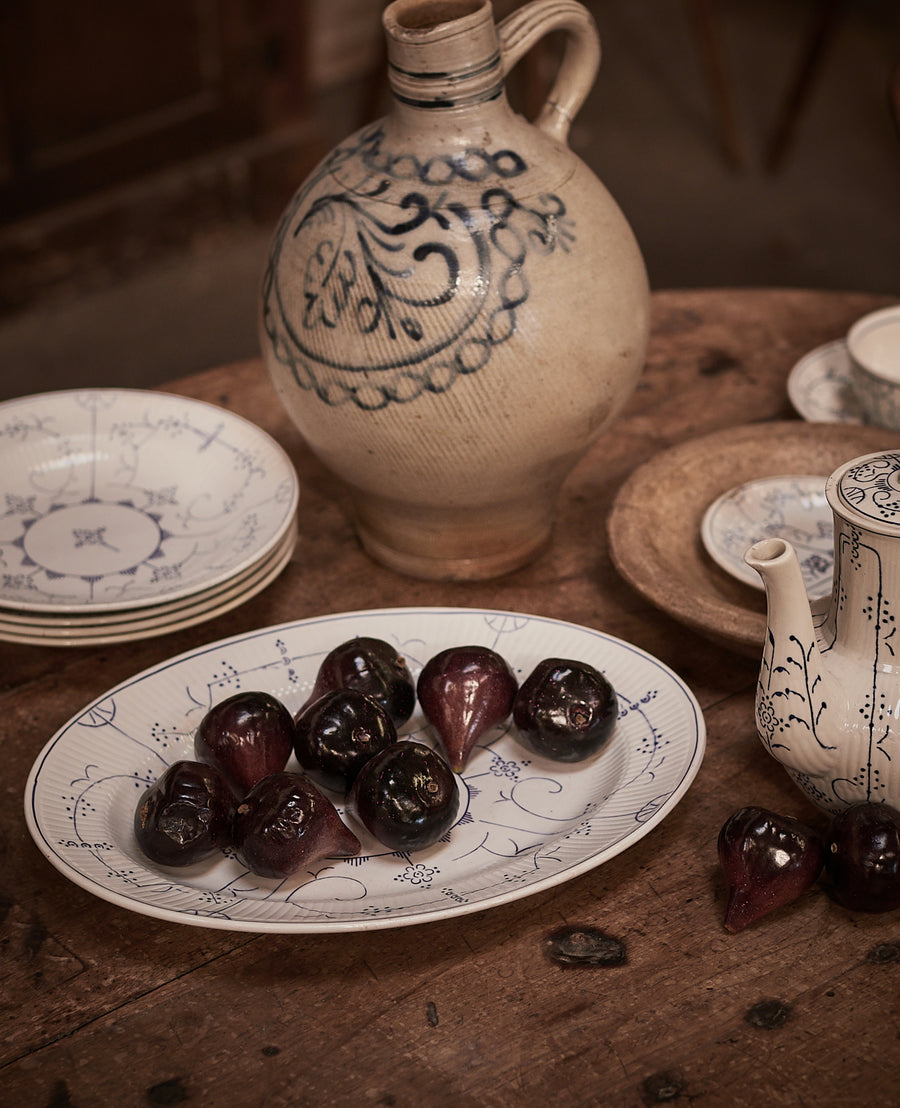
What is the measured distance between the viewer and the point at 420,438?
75 cm

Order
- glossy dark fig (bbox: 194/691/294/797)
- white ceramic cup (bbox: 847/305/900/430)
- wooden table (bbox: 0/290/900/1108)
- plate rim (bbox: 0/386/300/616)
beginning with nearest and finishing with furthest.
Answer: wooden table (bbox: 0/290/900/1108) < glossy dark fig (bbox: 194/691/294/797) < plate rim (bbox: 0/386/300/616) < white ceramic cup (bbox: 847/305/900/430)

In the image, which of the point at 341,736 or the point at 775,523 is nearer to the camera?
the point at 341,736

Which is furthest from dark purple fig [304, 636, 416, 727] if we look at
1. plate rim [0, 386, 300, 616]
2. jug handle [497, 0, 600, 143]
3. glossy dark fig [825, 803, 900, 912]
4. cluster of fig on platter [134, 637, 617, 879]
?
jug handle [497, 0, 600, 143]

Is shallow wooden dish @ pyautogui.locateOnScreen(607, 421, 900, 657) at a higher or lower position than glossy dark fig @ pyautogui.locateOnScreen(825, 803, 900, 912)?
lower

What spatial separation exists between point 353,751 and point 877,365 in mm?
588

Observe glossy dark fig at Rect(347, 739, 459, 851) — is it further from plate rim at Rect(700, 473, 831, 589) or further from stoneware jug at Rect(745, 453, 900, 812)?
plate rim at Rect(700, 473, 831, 589)

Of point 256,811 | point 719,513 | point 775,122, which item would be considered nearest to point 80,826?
point 256,811

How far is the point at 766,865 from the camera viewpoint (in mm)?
580

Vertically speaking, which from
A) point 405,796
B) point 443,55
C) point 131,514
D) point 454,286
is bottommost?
point 131,514

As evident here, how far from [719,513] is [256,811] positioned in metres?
0.43

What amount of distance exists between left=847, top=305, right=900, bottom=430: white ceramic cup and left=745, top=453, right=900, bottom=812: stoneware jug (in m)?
0.33


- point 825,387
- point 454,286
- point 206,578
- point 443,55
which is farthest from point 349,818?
point 825,387

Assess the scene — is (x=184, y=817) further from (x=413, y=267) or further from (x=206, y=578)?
(x=413, y=267)

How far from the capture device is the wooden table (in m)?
0.53
